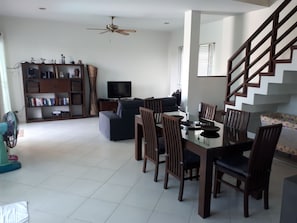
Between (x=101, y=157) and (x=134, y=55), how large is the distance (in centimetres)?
479

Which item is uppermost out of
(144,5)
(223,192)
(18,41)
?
(144,5)

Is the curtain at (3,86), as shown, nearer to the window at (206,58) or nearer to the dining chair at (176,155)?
the dining chair at (176,155)

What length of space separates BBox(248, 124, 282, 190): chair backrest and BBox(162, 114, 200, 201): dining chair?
0.59 meters

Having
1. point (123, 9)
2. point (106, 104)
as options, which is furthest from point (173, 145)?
point (106, 104)

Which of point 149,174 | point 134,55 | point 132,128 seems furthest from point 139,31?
point 149,174

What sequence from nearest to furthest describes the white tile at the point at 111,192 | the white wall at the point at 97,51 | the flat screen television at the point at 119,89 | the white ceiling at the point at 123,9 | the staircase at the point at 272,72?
the white tile at the point at 111,192 → the staircase at the point at 272,72 → the white ceiling at the point at 123,9 → the white wall at the point at 97,51 → the flat screen television at the point at 119,89

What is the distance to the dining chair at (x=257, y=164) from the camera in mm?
2191

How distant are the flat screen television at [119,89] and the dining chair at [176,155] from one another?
489cm

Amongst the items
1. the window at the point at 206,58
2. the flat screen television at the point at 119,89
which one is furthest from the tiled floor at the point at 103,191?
the window at the point at 206,58

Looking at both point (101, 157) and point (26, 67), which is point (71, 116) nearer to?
point (26, 67)

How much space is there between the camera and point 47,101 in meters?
6.66

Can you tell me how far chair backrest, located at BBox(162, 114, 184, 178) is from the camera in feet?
8.28

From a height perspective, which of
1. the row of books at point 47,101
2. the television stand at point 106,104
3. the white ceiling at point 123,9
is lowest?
the television stand at point 106,104

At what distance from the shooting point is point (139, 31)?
7855 millimetres
